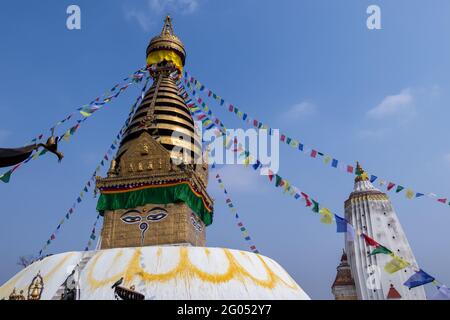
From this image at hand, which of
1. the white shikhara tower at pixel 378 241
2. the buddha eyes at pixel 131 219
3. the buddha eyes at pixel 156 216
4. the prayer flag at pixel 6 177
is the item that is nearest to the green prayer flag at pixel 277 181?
the buddha eyes at pixel 156 216

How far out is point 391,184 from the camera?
495 inches

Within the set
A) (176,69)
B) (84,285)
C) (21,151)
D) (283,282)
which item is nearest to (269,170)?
(283,282)

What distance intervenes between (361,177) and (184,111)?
1782 cm

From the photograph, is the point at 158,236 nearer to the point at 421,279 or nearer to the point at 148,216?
the point at 148,216

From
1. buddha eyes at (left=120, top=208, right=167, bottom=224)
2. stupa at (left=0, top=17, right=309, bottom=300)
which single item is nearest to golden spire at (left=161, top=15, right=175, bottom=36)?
stupa at (left=0, top=17, right=309, bottom=300)

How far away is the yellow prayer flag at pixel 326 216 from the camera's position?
33.8 ft

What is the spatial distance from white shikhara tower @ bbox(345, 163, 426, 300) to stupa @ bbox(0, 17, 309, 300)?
41.1 ft

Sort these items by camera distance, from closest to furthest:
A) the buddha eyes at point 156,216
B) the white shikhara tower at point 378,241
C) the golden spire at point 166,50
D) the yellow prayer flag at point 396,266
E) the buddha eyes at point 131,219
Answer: the yellow prayer flag at point 396,266
the buddha eyes at point 156,216
the buddha eyes at point 131,219
the golden spire at point 166,50
the white shikhara tower at point 378,241

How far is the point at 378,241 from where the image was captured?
1048 inches

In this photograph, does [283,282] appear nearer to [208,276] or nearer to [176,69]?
[208,276]

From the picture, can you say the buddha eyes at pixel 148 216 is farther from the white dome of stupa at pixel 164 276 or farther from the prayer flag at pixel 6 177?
the prayer flag at pixel 6 177

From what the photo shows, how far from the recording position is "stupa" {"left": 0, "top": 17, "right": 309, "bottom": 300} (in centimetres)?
1011

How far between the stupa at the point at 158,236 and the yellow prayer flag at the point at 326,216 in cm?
260

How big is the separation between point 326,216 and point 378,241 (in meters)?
18.7
